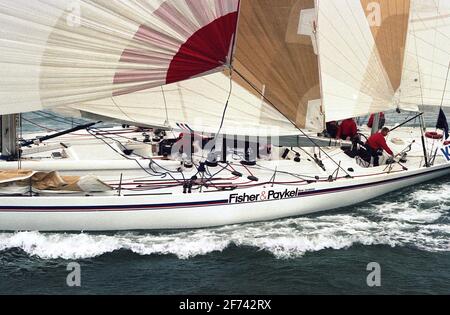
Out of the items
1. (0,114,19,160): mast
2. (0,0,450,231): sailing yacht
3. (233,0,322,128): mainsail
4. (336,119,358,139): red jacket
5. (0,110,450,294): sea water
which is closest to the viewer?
(0,110,450,294): sea water

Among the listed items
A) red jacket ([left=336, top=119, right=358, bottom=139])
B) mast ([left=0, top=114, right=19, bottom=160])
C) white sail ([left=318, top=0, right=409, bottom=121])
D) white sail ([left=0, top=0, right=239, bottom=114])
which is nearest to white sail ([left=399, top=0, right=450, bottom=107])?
white sail ([left=318, top=0, right=409, bottom=121])

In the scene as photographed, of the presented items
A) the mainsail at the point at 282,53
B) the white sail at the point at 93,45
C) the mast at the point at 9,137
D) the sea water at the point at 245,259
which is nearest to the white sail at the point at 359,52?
the mainsail at the point at 282,53

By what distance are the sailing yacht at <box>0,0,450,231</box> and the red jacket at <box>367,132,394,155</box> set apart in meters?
0.54

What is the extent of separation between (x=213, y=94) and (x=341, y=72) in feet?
15.7

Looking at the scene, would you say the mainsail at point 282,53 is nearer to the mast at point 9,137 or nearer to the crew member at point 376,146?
the crew member at point 376,146

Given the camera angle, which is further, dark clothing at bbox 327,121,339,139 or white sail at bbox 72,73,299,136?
dark clothing at bbox 327,121,339,139

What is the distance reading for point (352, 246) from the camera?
13734mm

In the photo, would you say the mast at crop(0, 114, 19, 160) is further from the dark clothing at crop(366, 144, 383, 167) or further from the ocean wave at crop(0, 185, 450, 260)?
the dark clothing at crop(366, 144, 383, 167)

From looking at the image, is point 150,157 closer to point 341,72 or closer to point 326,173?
point 326,173

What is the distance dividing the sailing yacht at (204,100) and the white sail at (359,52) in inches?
1.7

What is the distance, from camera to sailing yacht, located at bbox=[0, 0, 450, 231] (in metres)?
12.0

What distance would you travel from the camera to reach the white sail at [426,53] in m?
20.0

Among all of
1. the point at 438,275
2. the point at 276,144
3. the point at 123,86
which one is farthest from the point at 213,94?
the point at 438,275

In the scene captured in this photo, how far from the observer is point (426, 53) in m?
20.4
